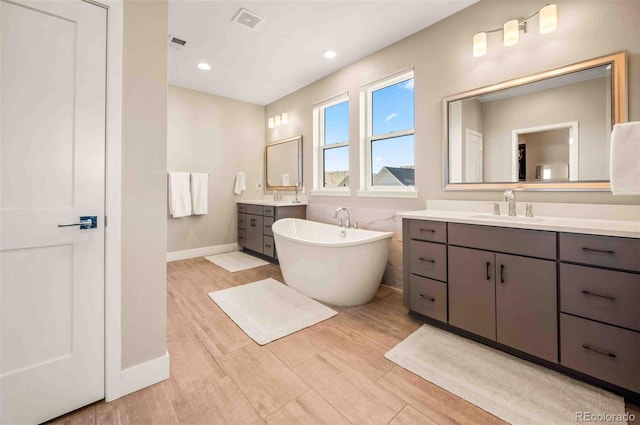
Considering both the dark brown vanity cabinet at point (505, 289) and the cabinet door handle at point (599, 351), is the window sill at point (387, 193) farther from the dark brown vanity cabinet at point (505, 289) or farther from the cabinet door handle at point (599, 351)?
the cabinet door handle at point (599, 351)

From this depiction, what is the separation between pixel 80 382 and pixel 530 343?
2.47 metres

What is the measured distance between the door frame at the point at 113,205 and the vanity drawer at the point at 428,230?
78.4 inches

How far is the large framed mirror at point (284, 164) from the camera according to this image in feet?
14.2

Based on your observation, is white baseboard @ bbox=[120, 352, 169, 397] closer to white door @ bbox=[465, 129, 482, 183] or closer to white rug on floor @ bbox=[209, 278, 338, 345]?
white rug on floor @ bbox=[209, 278, 338, 345]

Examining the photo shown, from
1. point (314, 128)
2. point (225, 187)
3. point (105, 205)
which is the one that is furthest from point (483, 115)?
point (225, 187)

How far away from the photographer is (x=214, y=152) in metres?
4.49

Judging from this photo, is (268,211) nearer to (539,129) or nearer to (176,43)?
(176,43)

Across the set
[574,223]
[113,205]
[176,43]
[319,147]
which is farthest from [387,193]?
[176,43]

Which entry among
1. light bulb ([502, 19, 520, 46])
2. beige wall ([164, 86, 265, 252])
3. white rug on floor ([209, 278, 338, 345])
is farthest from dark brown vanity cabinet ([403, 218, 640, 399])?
beige wall ([164, 86, 265, 252])

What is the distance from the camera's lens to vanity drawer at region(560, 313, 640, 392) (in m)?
1.31

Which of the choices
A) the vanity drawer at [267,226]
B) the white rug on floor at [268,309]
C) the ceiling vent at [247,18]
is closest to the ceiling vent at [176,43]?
the ceiling vent at [247,18]

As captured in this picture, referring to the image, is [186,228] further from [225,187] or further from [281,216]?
[281,216]

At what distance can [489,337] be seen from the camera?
1771 mm

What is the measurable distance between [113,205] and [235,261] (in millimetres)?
2804
